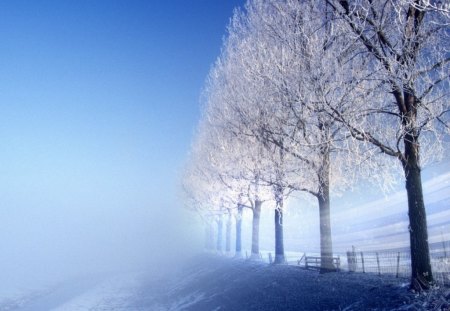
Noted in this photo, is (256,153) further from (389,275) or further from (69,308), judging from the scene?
(69,308)

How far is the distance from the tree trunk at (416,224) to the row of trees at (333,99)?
0.08 ft

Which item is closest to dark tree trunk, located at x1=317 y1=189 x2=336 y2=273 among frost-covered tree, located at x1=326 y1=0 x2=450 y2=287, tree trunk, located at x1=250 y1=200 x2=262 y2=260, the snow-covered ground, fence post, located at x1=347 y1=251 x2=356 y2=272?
the snow-covered ground

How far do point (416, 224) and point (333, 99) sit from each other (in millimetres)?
4891

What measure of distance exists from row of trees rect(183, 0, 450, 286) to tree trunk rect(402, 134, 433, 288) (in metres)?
0.03

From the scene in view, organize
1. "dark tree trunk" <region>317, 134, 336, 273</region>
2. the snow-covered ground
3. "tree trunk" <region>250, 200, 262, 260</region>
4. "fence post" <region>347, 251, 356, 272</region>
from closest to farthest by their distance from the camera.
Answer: the snow-covered ground < "dark tree trunk" <region>317, 134, 336, 273</region> < "fence post" <region>347, 251, 356, 272</region> < "tree trunk" <region>250, 200, 262, 260</region>

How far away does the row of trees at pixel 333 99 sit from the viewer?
9.14 m

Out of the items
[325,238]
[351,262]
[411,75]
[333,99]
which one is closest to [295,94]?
[333,99]

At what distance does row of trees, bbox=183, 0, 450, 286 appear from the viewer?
30.0 ft

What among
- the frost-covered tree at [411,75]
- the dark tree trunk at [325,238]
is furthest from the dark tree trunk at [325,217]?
the frost-covered tree at [411,75]

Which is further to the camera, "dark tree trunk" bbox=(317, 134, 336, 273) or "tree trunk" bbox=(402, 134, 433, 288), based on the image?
"dark tree trunk" bbox=(317, 134, 336, 273)

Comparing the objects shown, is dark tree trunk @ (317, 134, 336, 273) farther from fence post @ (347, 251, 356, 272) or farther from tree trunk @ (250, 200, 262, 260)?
→ tree trunk @ (250, 200, 262, 260)

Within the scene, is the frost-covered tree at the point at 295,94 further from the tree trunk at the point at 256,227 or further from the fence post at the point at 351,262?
the tree trunk at the point at 256,227

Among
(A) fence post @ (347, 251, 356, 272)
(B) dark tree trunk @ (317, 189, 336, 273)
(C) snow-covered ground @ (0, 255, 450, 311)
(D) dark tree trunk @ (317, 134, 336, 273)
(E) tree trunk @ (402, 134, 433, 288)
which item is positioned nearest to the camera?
(E) tree trunk @ (402, 134, 433, 288)

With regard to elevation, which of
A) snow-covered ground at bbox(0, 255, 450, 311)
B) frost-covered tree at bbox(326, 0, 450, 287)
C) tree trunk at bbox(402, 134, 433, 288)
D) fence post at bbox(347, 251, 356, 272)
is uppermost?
frost-covered tree at bbox(326, 0, 450, 287)
